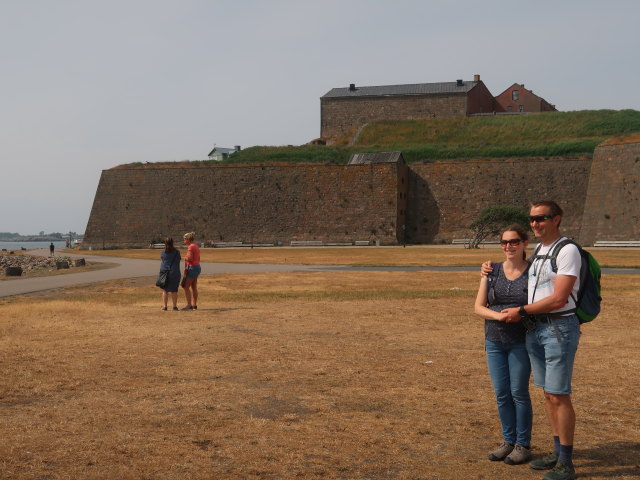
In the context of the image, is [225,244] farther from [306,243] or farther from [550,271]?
[550,271]

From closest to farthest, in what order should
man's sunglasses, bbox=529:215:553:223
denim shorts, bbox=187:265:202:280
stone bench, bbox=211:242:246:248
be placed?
man's sunglasses, bbox=529:215:553:223 < denim shorts, bbox=187:265:202:280 < stone bench, bbox=211:242:246:248

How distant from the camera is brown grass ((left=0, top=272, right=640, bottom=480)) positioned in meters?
4.97

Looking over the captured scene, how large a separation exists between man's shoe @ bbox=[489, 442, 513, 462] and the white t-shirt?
114 cm

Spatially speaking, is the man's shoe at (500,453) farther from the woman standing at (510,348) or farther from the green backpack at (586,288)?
the green backpack at (586,288)

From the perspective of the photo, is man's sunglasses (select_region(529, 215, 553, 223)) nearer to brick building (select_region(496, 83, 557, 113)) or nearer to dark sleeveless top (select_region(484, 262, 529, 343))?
dark sleeveless top (select_region(484, 262, 529, 343))

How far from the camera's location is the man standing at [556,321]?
4605 mm

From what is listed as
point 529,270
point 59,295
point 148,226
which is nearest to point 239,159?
point 148,226

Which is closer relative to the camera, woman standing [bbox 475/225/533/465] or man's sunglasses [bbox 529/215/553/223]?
man's sunglasses [bbox 529/215/553/223]

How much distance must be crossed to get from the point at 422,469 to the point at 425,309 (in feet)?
31.3

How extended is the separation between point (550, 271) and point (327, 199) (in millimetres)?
58138

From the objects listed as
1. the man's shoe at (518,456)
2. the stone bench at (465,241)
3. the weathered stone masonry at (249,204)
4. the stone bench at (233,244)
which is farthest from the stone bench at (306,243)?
the man's shoe at (518,456)

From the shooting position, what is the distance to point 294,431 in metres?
5.76

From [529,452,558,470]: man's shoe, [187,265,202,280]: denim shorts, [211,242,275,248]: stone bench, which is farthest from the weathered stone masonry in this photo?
[529,452,558,470]: man's shoe

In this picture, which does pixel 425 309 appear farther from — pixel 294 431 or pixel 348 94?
pixel 348 94
